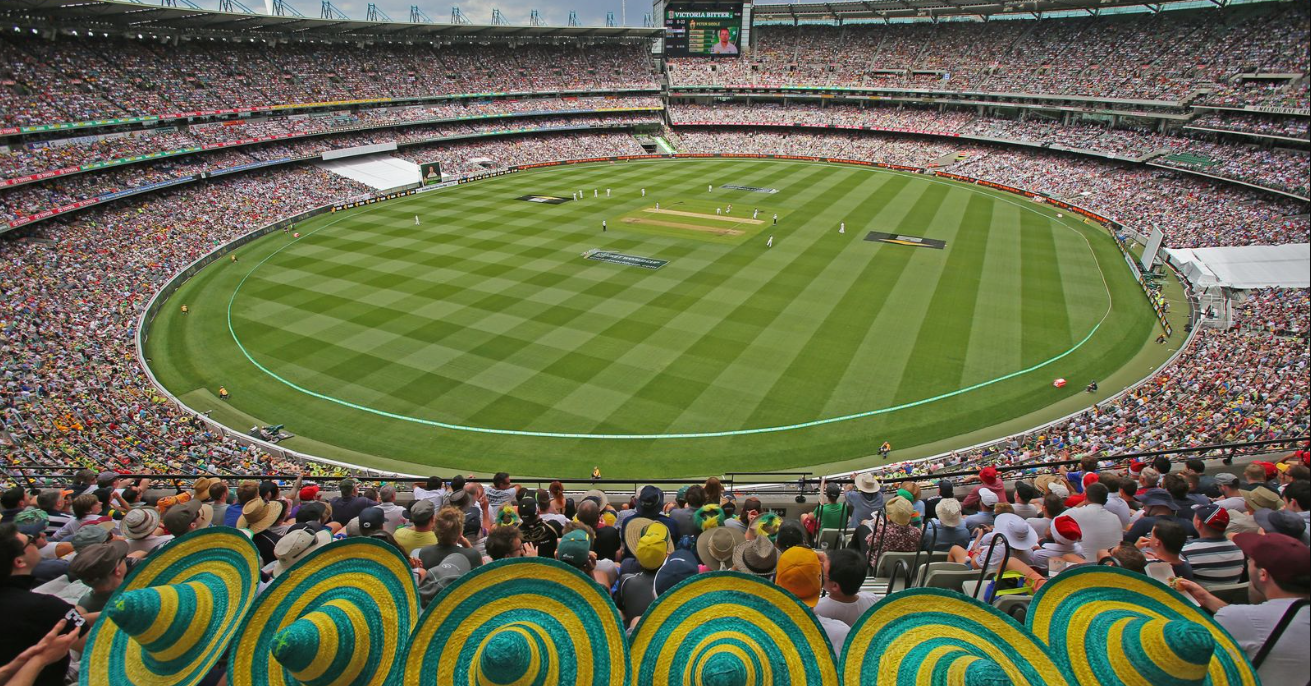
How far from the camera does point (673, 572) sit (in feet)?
19.3

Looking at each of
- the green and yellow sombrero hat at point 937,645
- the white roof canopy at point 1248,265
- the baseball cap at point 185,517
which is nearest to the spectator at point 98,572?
the baseball cap at point 185,517

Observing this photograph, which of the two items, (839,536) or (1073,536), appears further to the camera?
(839,536)

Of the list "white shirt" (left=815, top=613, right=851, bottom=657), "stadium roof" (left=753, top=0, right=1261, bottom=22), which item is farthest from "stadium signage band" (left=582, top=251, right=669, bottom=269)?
"stadium roof" (left=753, top=0, right=1261, bottom=22)

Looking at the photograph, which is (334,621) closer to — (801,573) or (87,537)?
(801,573)

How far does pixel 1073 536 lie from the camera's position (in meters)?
6.83

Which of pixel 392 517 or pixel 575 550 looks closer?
pixel 575 550

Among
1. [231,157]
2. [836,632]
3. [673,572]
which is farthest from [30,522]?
[231,157]

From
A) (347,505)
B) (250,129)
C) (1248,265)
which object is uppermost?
(250,129)

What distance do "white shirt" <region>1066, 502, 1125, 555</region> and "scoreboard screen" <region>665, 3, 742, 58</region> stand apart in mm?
91746

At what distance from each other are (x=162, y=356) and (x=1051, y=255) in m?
48.8

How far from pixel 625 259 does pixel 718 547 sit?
33.1 meters

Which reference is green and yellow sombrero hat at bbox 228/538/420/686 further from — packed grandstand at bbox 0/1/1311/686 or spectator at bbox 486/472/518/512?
spectator at bbox 486/472/518/512

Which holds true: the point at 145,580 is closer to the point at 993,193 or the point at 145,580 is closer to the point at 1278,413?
the point at 1278,413

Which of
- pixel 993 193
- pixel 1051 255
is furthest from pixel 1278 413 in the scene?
pixel 993 193
